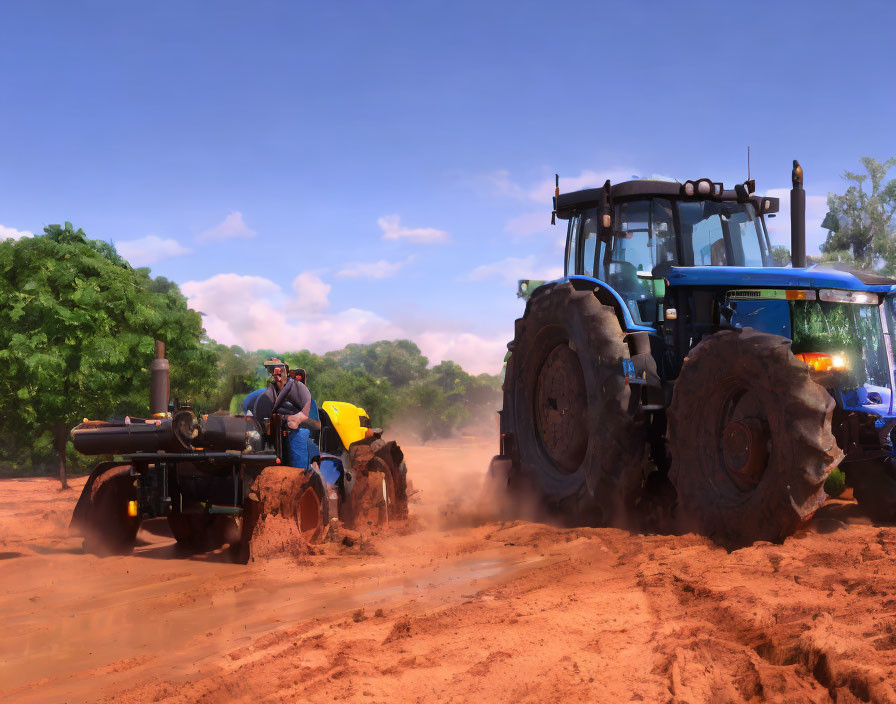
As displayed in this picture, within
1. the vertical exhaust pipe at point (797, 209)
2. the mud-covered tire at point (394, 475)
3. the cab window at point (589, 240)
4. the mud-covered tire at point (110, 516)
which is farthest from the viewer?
the mud-covered tire at point (394, 475)

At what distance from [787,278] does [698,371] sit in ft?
3.83

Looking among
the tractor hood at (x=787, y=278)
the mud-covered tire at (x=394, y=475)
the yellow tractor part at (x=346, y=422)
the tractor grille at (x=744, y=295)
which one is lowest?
the mud-covered tire at (x=394, y=475)

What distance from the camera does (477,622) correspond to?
4863mm

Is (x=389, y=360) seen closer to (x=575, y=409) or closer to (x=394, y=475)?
(x=394, y=475)

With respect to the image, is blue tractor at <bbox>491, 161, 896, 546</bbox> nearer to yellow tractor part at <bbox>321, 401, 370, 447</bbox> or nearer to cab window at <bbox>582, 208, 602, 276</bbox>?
cab window at <bbox>582, 208, 602, 276</bbox>

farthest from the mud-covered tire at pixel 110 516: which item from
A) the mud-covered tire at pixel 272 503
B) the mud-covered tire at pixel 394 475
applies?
the mud-covered tire at pixel 394 475

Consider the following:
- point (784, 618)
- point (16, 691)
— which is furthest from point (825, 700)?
point (16, 691)

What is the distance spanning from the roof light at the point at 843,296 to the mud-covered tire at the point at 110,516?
6.20 meters

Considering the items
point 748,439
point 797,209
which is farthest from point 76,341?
point 748,439

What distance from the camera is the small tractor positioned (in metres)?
7.38

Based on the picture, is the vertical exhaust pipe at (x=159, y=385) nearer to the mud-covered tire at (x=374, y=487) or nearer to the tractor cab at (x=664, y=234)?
the mud-covered tire at (x=374, y=487)

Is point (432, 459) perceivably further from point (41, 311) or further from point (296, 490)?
point (296, 490)

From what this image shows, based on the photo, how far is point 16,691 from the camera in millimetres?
4195

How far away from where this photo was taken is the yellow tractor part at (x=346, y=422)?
9.50 metres
